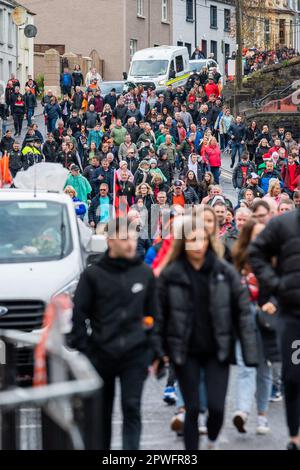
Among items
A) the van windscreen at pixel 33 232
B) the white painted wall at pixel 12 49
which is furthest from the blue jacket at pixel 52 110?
the van windscreen at pixel 33 232

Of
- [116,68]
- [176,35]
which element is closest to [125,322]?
[116,68]

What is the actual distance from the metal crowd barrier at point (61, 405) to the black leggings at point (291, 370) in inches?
107

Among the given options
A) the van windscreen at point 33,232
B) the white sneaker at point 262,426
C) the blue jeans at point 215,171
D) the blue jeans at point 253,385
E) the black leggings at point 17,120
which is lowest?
the white sneaker at point 262,426

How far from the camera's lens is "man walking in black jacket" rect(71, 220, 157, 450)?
29.2ft

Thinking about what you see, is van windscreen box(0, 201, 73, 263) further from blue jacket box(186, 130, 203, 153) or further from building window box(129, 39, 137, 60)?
building window box(129, 39, 137, 60)

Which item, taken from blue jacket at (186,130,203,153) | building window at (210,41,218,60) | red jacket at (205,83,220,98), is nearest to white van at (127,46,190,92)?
red jacket at (205,83,220,98)

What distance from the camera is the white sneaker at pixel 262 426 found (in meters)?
10.8

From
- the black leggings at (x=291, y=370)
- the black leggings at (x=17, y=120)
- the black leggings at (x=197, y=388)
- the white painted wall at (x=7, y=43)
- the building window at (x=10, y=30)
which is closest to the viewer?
the black leggings at (x=197, y=388)

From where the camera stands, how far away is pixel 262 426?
10875mm

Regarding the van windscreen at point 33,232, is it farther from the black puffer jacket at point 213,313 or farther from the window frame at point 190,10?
the window frame at point 190,10

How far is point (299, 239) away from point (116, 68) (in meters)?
71.6

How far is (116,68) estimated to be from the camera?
80.1 meters

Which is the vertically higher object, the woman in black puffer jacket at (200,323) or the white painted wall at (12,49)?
the white painted wall at (12,49)

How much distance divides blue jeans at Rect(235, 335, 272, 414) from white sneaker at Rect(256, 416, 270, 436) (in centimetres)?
9
